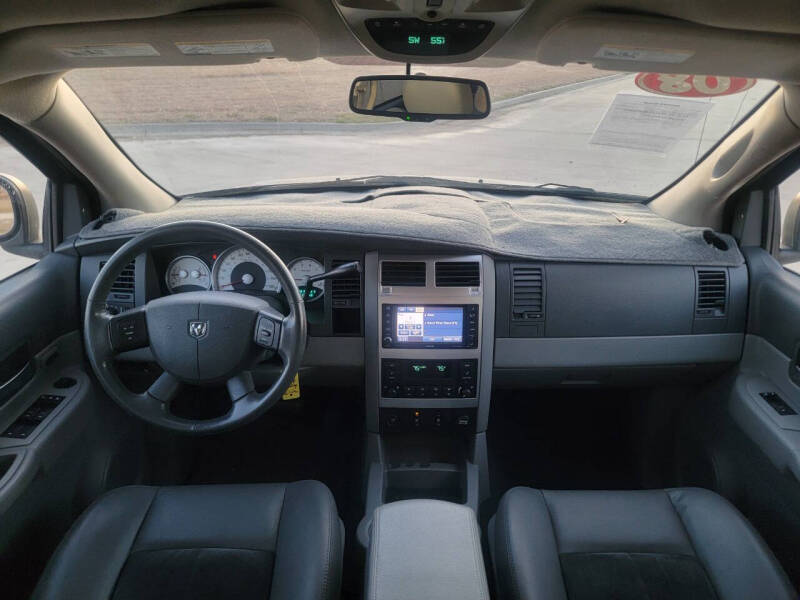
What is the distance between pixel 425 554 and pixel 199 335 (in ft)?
3.09

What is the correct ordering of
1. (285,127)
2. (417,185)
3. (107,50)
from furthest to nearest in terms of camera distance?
1. (285,127)
2. (417,185)
3. (107,50)

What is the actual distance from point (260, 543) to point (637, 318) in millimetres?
1725

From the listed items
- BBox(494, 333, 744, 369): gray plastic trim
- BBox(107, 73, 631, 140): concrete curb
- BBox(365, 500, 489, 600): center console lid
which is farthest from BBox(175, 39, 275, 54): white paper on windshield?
BBox(107, 73, 631, 140): concrete curb

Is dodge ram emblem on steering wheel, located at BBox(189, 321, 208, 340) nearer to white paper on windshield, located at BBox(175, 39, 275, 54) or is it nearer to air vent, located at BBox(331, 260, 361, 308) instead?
air vent, located at BBox(331, 260, 361, 308)

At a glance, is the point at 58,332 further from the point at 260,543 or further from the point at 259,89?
the point at 259,89

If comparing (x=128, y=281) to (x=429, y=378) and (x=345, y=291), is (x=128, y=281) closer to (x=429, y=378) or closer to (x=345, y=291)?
(x=345, y=291)

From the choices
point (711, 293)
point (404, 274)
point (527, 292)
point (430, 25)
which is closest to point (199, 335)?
point (404, 274)

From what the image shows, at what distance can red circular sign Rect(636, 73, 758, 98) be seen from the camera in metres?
2.50

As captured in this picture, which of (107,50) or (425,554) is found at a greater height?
(107,50)

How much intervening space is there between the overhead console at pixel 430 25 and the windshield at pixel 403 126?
1.04 feet

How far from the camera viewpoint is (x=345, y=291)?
8.10 ft

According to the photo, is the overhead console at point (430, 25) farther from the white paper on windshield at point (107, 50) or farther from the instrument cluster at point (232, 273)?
the instrument cluster at point (232, 273)

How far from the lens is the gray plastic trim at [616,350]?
8.50 feet

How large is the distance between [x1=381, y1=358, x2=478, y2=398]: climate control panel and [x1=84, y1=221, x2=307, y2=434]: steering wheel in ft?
2.17
